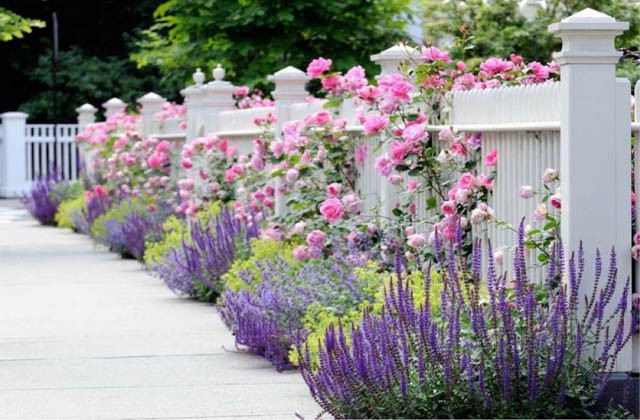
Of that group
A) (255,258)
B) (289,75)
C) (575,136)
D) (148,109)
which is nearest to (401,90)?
(255,258)

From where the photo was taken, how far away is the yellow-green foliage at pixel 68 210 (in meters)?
20.6

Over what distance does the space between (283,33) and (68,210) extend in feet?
14.2

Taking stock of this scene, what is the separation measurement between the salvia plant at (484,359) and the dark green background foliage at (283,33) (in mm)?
16371

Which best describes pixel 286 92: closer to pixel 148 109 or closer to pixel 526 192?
pixel 526 192

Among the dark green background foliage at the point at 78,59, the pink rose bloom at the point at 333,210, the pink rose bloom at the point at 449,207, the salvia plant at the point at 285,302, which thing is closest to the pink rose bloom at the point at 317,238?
the pink rose bloom at the point at 333,210

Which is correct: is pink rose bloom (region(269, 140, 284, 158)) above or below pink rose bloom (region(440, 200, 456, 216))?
above

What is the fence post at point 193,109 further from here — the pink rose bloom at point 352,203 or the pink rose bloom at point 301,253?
the pink rose bloom at point 352,203

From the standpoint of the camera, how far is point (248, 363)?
26.6 ft

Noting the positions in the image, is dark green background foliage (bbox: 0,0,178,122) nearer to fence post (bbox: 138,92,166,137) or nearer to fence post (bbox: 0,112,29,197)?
fence post (bbox: 0,112,29,197)

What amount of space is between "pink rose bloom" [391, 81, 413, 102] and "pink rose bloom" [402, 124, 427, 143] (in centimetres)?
36

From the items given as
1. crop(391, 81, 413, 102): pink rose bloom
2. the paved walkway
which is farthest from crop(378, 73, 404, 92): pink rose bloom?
the paved walkway

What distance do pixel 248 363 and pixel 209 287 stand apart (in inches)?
123

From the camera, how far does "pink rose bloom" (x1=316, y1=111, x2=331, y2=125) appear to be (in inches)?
405

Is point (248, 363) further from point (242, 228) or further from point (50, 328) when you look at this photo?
point (242, 228)
